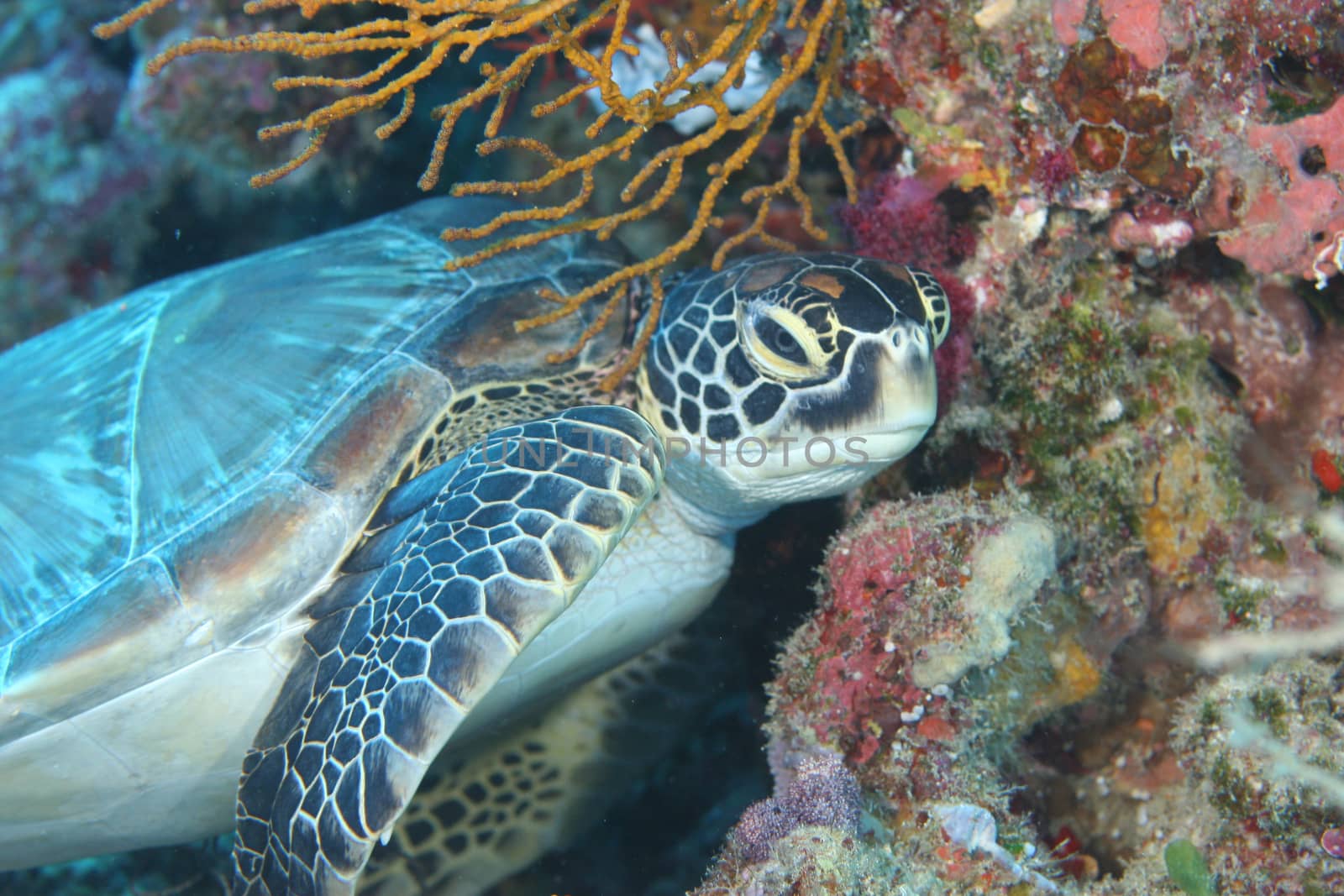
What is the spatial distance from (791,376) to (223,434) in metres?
1.44

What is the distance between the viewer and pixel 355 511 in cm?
190

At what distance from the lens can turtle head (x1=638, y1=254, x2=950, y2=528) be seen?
1771 mm

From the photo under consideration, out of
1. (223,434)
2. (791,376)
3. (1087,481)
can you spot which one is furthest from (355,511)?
(1087,481)

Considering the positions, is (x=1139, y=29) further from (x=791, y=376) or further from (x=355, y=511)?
(x=355, y=511)

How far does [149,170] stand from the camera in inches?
143

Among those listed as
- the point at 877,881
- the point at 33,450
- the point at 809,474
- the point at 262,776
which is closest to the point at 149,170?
the point at 33,450

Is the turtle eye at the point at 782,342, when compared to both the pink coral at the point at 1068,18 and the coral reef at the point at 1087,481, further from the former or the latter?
the pink coral at the point at 1068,18

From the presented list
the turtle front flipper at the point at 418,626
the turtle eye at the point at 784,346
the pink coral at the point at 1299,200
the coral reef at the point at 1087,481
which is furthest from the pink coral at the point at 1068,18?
the turtle front flipper at the point at 418,626

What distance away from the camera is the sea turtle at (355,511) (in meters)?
1.54

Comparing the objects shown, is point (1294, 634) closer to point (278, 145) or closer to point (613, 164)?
point (613, 164)

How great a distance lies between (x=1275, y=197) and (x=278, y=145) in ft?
12.4

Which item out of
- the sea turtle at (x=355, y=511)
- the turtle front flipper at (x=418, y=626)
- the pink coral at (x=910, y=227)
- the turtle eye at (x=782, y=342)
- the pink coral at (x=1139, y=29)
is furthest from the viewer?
the pink coral at (x=910, y=227)

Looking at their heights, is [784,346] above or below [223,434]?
below

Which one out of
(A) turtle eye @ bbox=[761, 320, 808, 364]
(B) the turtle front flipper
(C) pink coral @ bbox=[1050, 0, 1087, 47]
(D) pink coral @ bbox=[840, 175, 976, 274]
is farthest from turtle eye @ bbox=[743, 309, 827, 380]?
(C) pink coral @ bbox=[1050, 0, 1087, 47]
